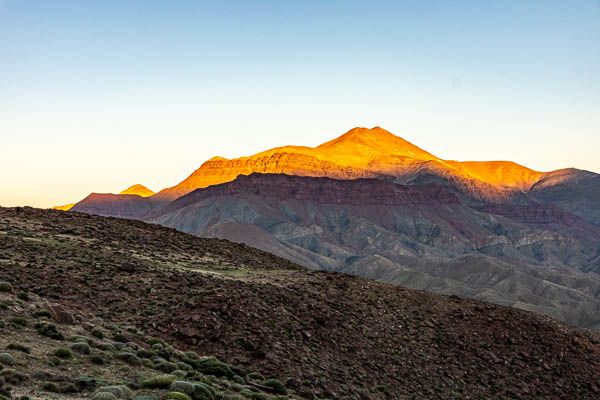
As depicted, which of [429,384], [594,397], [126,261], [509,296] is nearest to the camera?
[429,384]

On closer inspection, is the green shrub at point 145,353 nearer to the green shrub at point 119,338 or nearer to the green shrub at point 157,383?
the green shrub at point 119,338

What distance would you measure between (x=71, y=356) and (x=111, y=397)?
454cm

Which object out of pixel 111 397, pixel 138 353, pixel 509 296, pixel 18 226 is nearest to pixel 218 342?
pixel 138 353

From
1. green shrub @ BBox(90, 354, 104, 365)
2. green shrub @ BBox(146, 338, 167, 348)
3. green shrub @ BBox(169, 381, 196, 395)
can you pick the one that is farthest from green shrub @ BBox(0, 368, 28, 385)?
green shrub @ BBox(146, 338, 167, 348)

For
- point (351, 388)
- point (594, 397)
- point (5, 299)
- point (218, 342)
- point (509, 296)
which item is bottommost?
point (509, 296)

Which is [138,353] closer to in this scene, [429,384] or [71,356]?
[71,356]

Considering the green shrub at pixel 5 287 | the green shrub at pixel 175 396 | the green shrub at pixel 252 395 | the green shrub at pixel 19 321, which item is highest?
the green shrub at pixel 5 287

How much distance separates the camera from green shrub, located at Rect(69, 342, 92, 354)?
61.6 ft

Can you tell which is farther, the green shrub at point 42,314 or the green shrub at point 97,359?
the green shrub at point 42,314

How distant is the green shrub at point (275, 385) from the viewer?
20531mm

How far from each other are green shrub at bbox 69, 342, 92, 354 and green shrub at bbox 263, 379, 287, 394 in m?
6.72

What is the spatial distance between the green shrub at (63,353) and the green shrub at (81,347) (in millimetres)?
845

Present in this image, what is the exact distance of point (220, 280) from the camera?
112 feet

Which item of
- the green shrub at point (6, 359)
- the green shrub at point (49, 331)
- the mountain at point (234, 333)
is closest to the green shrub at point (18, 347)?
the mountain at point (234, 333)
